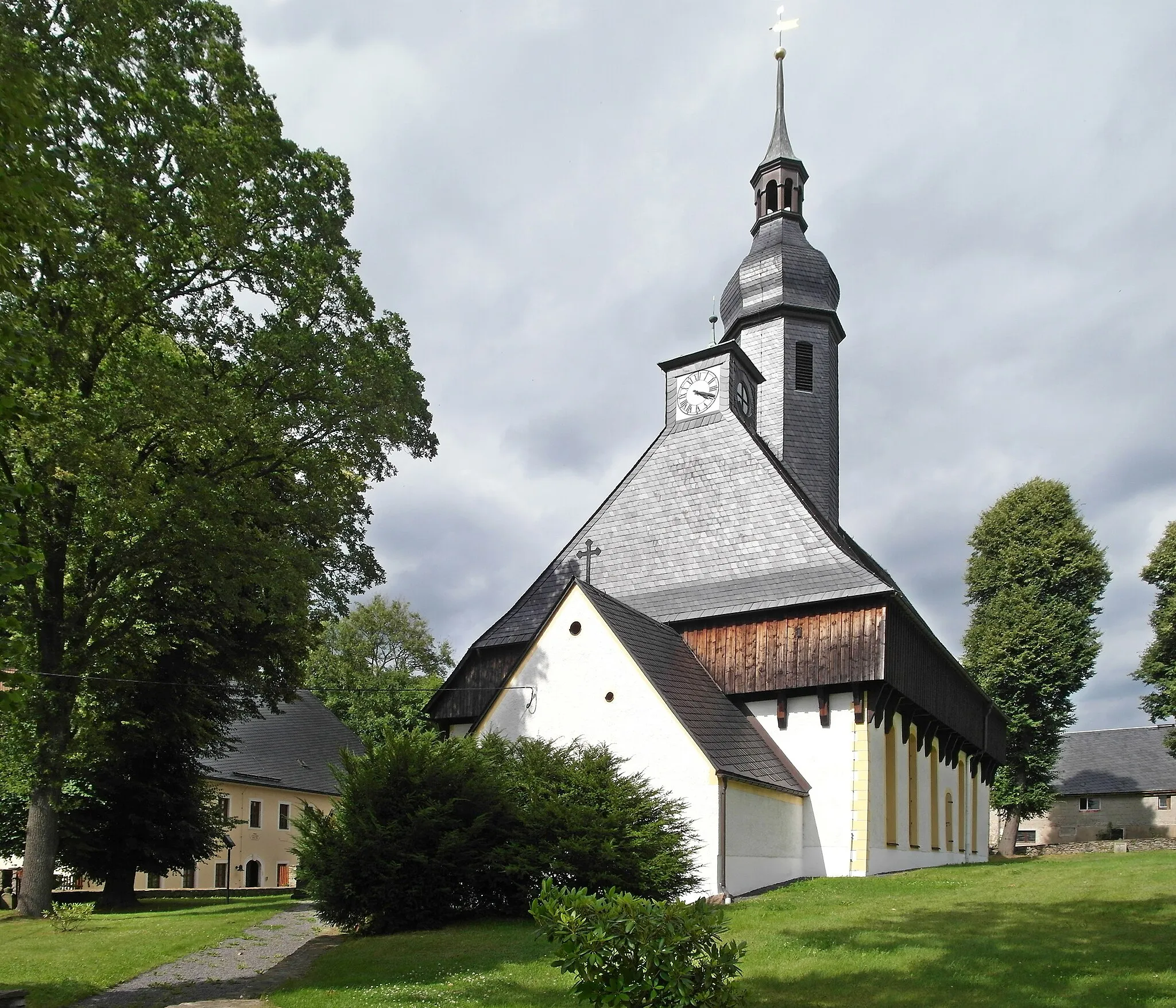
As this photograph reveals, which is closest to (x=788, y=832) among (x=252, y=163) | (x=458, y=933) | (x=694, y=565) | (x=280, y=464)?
(x=694, y=565)

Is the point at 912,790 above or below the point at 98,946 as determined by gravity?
above

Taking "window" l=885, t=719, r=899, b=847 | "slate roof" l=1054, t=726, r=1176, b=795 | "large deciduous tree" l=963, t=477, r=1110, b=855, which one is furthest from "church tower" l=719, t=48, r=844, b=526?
"slate roof" l=1054, t=726, r=1176, b=795

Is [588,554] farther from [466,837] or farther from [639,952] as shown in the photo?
[639,952]

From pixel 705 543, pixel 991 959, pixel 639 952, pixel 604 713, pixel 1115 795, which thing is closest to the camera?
pixel 639 952

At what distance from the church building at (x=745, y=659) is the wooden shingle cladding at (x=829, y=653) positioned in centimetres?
4

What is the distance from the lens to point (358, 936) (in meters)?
A: 14.9

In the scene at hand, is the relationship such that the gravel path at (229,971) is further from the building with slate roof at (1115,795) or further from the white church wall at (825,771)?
the building with slate roof at (1115,795)

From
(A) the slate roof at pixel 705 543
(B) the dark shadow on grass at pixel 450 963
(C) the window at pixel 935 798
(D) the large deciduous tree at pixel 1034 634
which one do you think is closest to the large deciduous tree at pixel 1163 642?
(D) the large deciduous tree at pixel 1034 634

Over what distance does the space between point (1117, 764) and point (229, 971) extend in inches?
2154

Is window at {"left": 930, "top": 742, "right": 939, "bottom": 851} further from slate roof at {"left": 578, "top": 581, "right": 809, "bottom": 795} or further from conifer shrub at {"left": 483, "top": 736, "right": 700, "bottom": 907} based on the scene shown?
conifer shrub at {"left": 483, "top": 736, "right": 700, "bottom": 907}

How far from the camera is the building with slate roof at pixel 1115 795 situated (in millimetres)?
52000

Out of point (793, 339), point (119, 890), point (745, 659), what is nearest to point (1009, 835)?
point (793, 339)

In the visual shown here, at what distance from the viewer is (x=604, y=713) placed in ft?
63.4

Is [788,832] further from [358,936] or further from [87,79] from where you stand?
[87,79]
